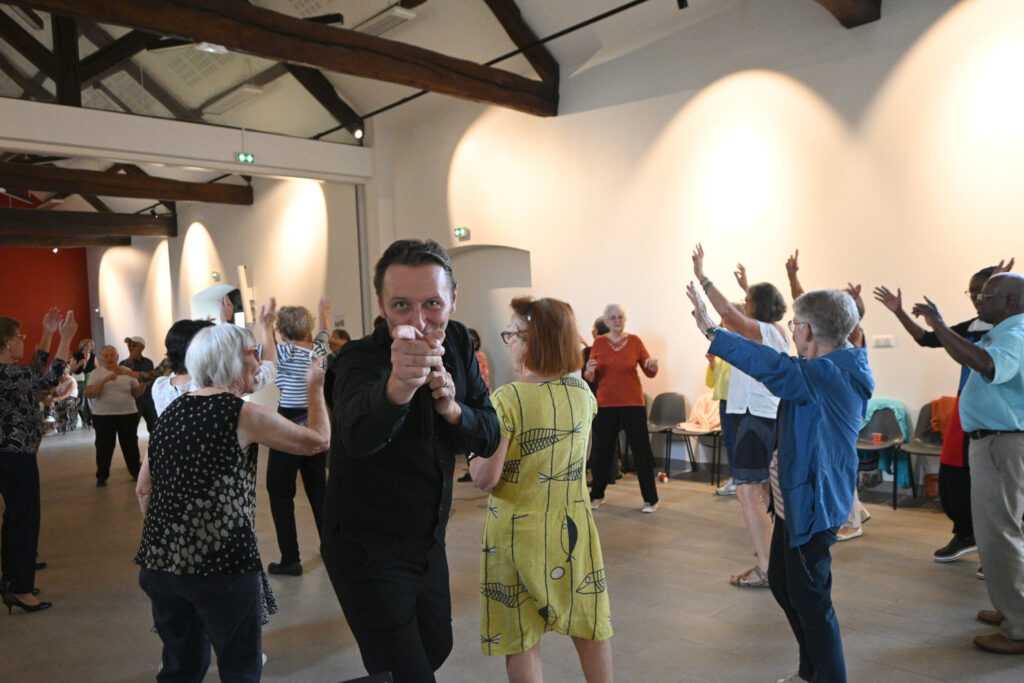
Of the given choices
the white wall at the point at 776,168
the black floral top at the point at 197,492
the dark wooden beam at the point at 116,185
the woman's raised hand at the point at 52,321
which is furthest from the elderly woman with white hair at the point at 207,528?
the dark wooden beam at the point at 116,185

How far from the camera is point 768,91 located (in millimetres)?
6848

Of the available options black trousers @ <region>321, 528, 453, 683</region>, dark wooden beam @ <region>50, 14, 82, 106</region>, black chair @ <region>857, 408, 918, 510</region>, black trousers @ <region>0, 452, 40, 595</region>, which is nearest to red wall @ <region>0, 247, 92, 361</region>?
dark wooden beam @ <region>50, 14, 82, 106</region>

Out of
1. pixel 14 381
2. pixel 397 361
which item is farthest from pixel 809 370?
pixel 14 381

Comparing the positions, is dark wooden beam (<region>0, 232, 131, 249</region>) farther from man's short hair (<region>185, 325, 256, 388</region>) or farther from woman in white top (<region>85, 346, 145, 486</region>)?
man's short hair (<region>185, 325, 256, 388</region>)

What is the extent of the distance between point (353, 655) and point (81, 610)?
1.91m

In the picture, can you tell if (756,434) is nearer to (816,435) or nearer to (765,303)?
(765,303)

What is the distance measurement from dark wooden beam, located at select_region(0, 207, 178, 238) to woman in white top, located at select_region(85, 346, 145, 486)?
8758 mm

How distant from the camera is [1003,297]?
125 inches

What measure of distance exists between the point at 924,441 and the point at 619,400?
2.29 m

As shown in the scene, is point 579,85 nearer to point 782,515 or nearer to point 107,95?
point 107,95

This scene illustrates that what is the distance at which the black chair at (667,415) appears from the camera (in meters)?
7.46

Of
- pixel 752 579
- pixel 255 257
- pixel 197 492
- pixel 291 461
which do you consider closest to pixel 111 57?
pixel 255 257

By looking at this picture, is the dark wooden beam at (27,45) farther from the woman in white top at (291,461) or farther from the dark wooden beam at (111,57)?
the woman in white top at (291,461)

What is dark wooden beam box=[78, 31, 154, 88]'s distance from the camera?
8289mm
